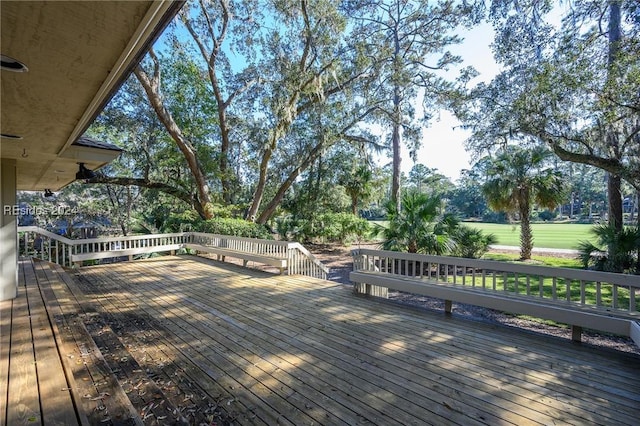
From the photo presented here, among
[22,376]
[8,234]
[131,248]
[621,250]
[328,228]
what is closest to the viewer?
[22,376]

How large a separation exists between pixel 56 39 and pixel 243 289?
4.61m

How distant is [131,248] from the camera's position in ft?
27.0

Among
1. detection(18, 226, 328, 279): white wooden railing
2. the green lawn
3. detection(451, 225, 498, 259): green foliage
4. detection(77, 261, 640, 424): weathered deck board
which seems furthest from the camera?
the green lawn

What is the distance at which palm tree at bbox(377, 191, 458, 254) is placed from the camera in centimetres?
745

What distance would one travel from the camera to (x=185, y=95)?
39.3 feet

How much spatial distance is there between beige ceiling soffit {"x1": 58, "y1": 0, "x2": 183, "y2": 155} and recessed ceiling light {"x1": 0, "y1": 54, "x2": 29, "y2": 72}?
1.22 ft

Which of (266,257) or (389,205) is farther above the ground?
(389,205)

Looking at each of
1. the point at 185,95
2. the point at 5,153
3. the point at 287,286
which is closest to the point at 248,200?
the point at 185,95

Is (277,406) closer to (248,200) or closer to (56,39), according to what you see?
(56,39)

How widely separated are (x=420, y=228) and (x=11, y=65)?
7389 millimetres

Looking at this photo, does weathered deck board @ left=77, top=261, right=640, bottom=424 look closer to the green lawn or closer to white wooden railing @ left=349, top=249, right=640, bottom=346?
white wooden railing @ left=349, top=249, right=640, bottom=346

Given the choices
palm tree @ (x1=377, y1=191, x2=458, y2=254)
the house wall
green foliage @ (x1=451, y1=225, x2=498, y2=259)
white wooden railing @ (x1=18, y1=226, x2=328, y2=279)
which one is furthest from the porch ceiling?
green foliage @ (x1=451, y1=225, x2=498, y2=259)

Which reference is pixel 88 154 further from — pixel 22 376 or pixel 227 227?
pixel 227 227

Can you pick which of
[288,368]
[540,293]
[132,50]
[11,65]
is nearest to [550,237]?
[540,293]
